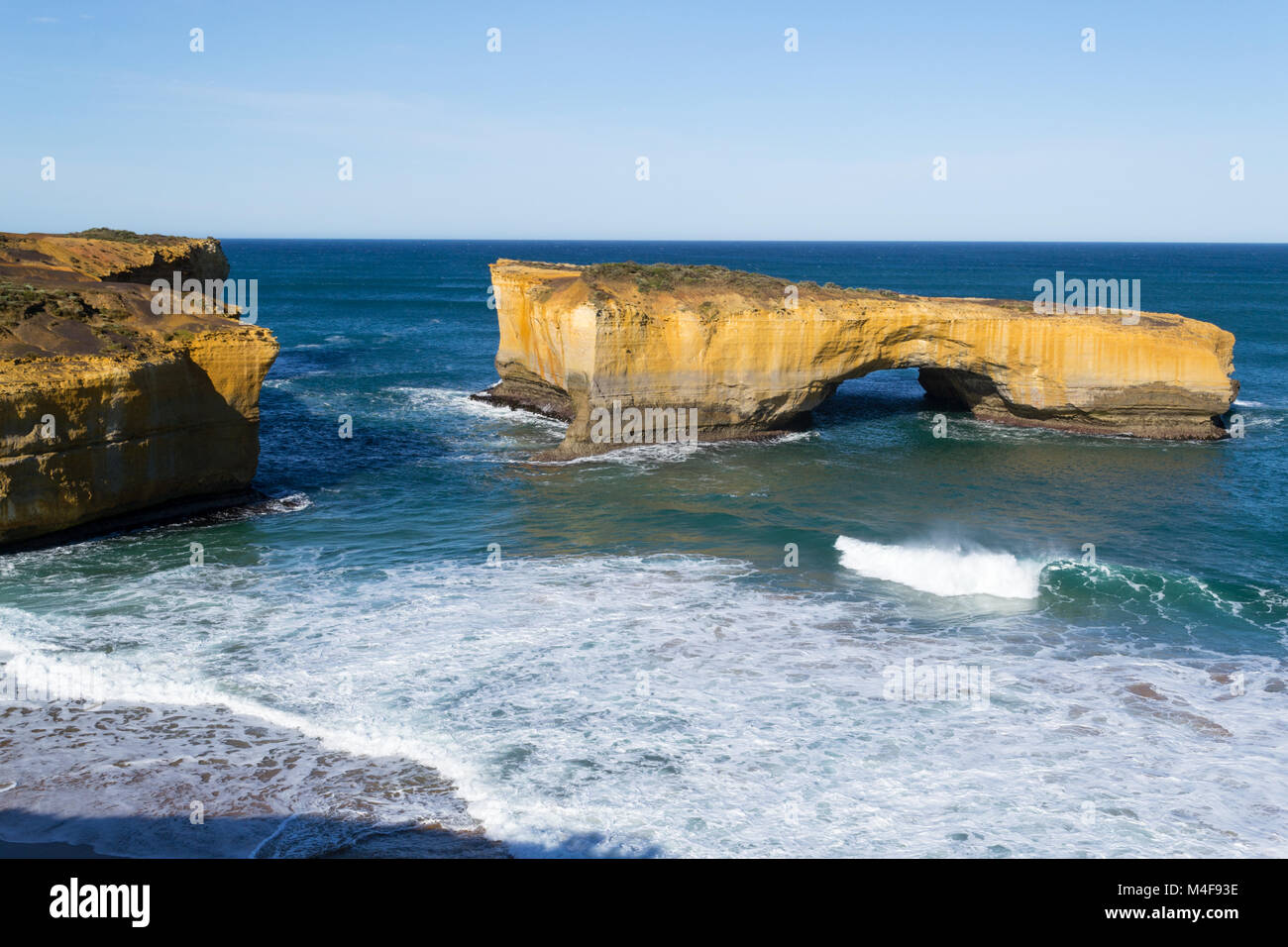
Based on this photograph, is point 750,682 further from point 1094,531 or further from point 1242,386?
point 1242,386

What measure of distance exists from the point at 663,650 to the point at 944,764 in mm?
5271

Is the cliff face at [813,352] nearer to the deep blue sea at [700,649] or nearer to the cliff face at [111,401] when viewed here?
the deep blue sea at [700,649]

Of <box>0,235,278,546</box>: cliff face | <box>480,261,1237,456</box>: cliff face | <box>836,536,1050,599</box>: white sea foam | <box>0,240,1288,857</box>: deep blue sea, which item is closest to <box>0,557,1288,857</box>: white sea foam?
<box>0,240,1288,857</box>: deep blue sea

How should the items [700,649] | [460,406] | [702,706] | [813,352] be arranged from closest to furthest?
[702,706]
[700,649]
[813,352]
[460,406]

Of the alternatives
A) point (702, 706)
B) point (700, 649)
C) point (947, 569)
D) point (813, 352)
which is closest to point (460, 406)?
point (813, 352)

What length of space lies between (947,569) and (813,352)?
12.5 metres

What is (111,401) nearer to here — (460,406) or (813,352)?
(460,406)

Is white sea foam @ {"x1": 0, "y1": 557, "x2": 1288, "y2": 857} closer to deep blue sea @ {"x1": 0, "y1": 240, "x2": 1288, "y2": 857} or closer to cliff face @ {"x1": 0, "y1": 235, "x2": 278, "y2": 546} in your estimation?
deep blue sea @ {"x1": 0, "y1": 240, "x2": 1288, "y2": 857}

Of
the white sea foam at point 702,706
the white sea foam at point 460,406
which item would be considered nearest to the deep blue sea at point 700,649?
the white sea foam at point 702,706

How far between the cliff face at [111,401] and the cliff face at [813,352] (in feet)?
34.6

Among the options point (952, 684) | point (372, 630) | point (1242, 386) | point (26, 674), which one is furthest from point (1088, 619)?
point (1242, 386)

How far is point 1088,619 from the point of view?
18391 millimetres

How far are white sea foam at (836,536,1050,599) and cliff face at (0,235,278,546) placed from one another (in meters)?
15.3

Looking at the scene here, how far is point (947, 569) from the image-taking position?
20984 millimetres
